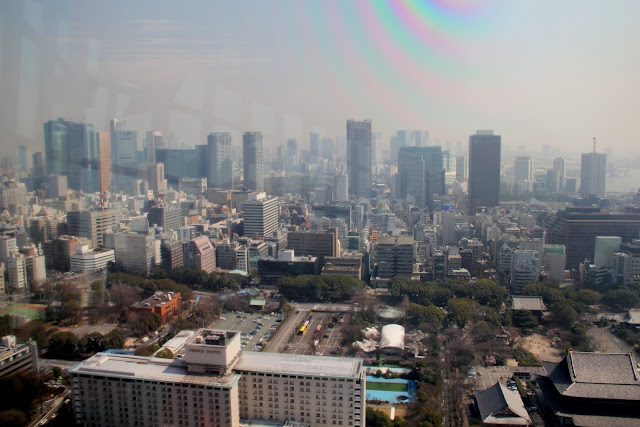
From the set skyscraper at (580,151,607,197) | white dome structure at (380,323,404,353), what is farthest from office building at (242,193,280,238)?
skyscraper at (580,151,607,197)

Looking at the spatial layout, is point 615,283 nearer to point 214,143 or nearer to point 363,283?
point 363,283

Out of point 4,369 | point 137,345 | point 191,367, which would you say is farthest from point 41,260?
point 191,367

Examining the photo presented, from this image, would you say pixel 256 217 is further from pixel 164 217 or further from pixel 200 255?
pixel 164 217

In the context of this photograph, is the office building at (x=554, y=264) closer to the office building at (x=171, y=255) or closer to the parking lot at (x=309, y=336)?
the parking lot at (x=309, y=336)

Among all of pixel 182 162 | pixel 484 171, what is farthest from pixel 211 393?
pixel 484 171

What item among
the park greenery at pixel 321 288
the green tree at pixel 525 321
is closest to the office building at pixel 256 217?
the park greenery at pixel 321 288
